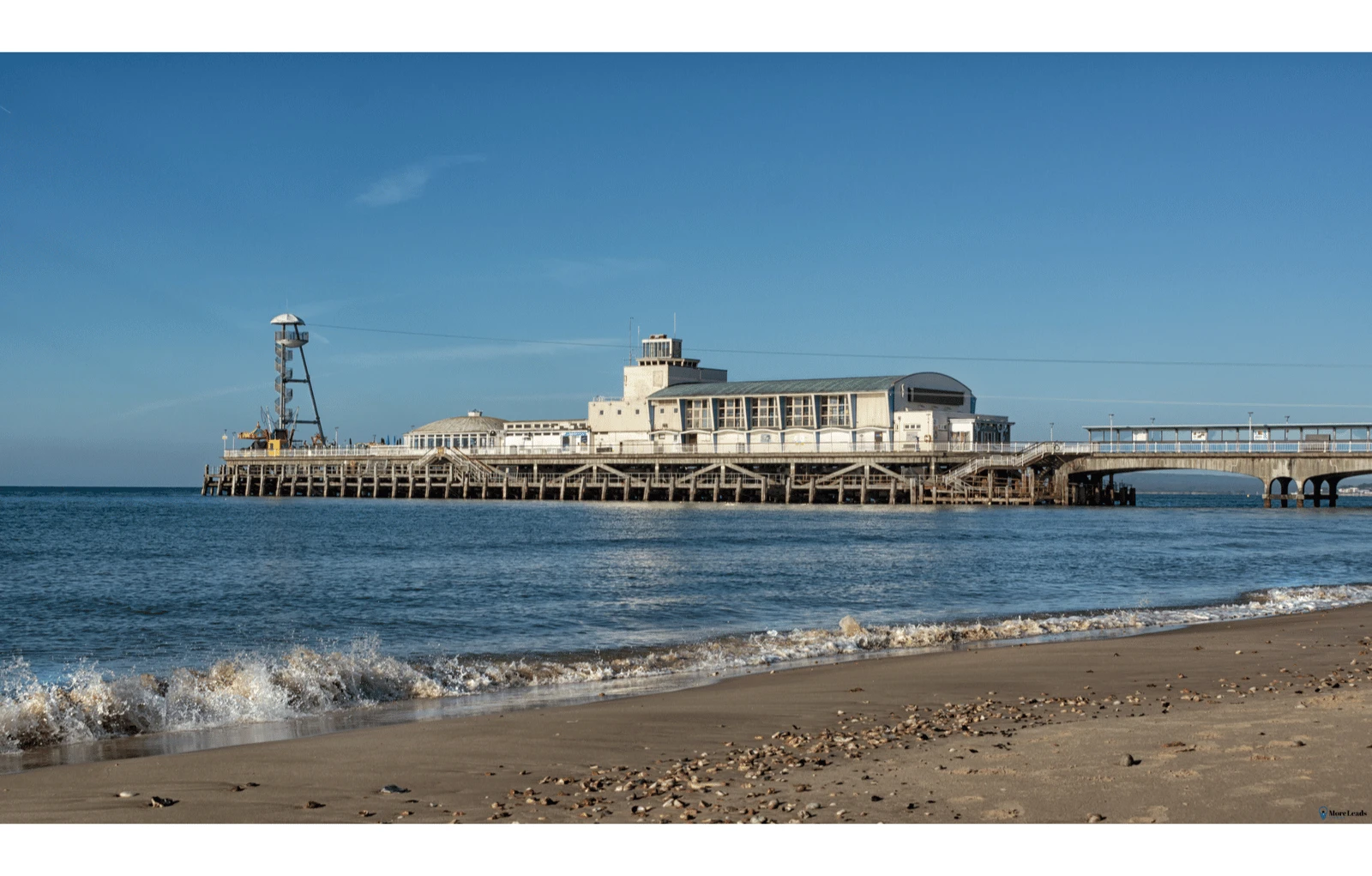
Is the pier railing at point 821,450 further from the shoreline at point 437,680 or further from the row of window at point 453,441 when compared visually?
the shoreline at point 437,680

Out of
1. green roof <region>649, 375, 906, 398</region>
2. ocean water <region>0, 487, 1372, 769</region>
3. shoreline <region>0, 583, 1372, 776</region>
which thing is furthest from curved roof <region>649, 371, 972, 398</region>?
shoreline <region>0, 583, 1372, 776</region>

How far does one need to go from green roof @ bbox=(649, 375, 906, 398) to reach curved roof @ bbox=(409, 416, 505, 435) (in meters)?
19.8

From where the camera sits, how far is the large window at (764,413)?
235 ft

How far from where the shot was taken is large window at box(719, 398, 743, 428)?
72938mm

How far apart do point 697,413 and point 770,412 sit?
16.4 ft

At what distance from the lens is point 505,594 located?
67.9 ft

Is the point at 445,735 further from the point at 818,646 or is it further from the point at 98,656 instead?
the point at 98,656

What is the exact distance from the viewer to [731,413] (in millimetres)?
73438

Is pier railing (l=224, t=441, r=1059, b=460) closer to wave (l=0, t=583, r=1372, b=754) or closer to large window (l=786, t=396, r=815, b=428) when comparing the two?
large window (l=786, t=396, r=815, b=428)

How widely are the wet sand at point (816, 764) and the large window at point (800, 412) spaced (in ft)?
197

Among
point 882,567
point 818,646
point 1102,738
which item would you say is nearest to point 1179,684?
point 1102,738

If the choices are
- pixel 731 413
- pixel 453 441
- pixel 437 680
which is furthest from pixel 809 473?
pixel 437 680

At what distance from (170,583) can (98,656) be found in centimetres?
1043

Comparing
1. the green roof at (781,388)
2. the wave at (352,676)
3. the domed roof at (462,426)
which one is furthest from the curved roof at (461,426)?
the wave at (352,676)
